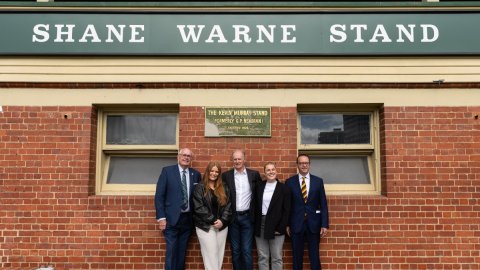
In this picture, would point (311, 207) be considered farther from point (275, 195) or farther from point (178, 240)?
point (178, 240)

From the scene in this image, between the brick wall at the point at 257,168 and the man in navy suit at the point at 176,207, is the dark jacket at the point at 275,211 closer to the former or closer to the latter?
the brick wall at the point at 257,168

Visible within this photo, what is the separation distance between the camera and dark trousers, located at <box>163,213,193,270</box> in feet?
17.9

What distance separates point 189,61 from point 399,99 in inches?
116

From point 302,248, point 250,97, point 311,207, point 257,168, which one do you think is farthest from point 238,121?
point 302,248

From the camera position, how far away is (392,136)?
5.99 meters

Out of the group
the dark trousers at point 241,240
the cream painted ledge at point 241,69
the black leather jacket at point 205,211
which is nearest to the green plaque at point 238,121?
the cream painted ledge at point 241,69

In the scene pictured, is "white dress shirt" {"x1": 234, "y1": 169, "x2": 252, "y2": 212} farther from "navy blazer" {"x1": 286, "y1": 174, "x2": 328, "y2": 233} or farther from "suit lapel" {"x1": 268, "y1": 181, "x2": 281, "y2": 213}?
"navy blazer" {"x1": 286, "y1": 174, "x2": 328, "y2": 233}

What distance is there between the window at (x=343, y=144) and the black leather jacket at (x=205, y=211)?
4.97 ft

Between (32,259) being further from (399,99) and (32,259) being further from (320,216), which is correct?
(399,99)

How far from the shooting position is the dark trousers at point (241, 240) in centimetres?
541

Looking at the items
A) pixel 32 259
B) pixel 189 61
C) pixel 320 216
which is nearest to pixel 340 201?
pixel 320 216

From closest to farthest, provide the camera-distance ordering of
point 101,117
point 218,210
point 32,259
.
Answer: point 218,210, point 32,259, point 101,117

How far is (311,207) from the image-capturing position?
5.54 metres

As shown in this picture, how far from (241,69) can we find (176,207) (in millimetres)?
2081
